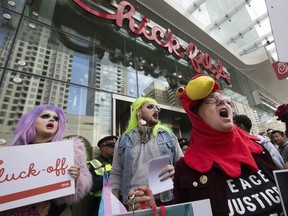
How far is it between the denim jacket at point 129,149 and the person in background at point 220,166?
68 centimetres

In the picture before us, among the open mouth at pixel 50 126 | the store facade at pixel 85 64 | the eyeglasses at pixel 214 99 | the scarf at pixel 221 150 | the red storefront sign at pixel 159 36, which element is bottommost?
the scarf at pixel 221 150

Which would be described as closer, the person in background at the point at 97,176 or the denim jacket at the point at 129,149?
the denim jacket at the point at 129,149

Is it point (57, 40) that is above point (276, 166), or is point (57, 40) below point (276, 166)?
above

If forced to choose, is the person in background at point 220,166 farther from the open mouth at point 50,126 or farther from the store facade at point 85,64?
the store facade at point 85,64

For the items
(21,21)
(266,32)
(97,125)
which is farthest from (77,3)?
(266,32)

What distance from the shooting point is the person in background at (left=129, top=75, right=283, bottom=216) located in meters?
0.94

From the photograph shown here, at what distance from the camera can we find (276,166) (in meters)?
1.11

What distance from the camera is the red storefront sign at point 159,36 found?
5629 mm

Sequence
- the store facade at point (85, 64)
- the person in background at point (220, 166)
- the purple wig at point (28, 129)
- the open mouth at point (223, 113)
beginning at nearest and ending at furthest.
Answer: the person in background at point (220, 166), the open mouth at point (223, 113), the purple wig at point (28, 129), the store facade at point (85, 64)

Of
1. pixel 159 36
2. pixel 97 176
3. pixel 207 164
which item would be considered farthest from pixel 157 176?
pixel 159 36

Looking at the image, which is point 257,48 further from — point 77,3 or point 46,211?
point 46,211

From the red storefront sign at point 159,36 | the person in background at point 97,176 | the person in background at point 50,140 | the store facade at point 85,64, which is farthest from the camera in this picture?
the red storefront sign at point 159,36

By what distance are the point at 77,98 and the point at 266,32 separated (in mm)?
11516

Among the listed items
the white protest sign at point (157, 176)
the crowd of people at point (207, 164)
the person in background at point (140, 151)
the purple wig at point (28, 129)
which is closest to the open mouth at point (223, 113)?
the crowd of people at point (207, 164)
